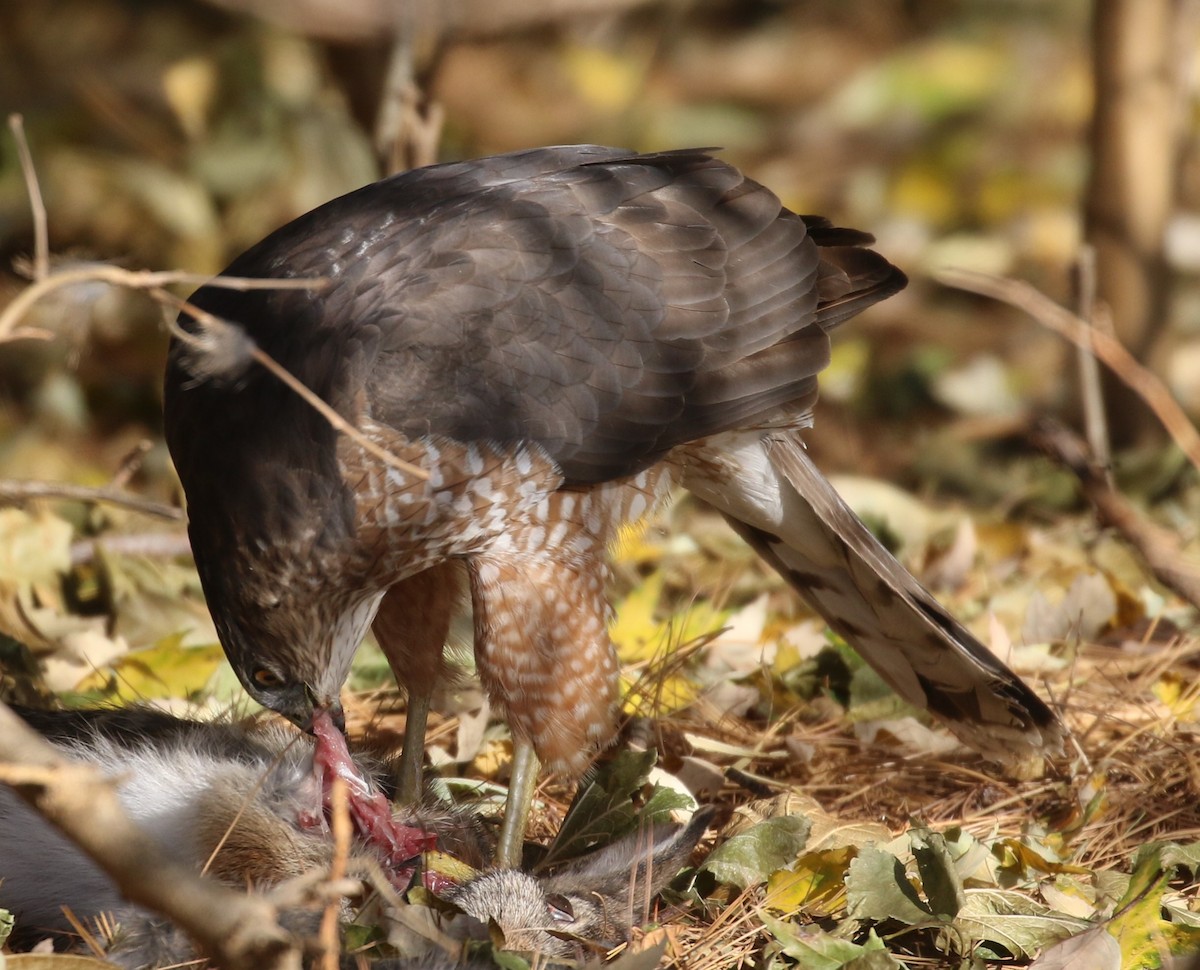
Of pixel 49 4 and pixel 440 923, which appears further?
pixel 49 4

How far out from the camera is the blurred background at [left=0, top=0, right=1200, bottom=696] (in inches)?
224

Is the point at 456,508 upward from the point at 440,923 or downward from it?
upward

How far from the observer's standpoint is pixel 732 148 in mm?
9633

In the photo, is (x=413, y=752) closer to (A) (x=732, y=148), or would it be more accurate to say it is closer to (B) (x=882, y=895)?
(B) (x=882, y=895)

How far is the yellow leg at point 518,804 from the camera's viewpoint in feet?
10.8

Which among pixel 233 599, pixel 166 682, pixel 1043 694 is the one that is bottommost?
pixel 1043 694

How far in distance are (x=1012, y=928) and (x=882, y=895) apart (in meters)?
0.27

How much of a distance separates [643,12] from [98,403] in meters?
5.92

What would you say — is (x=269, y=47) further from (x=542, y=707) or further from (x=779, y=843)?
(x=779, y=843)

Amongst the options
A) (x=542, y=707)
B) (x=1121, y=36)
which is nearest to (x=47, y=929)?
(x=542, y=707)

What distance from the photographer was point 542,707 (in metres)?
3.37

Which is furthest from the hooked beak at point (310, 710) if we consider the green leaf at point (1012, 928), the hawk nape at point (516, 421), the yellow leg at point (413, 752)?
the green leaf at point (1012, 928)

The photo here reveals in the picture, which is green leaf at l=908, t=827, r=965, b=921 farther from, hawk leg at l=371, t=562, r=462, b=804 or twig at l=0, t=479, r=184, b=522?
twig at l=0, t=479, r=184, b=522

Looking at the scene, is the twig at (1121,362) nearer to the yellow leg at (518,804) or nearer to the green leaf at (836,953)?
the green leaf at (836,953)
